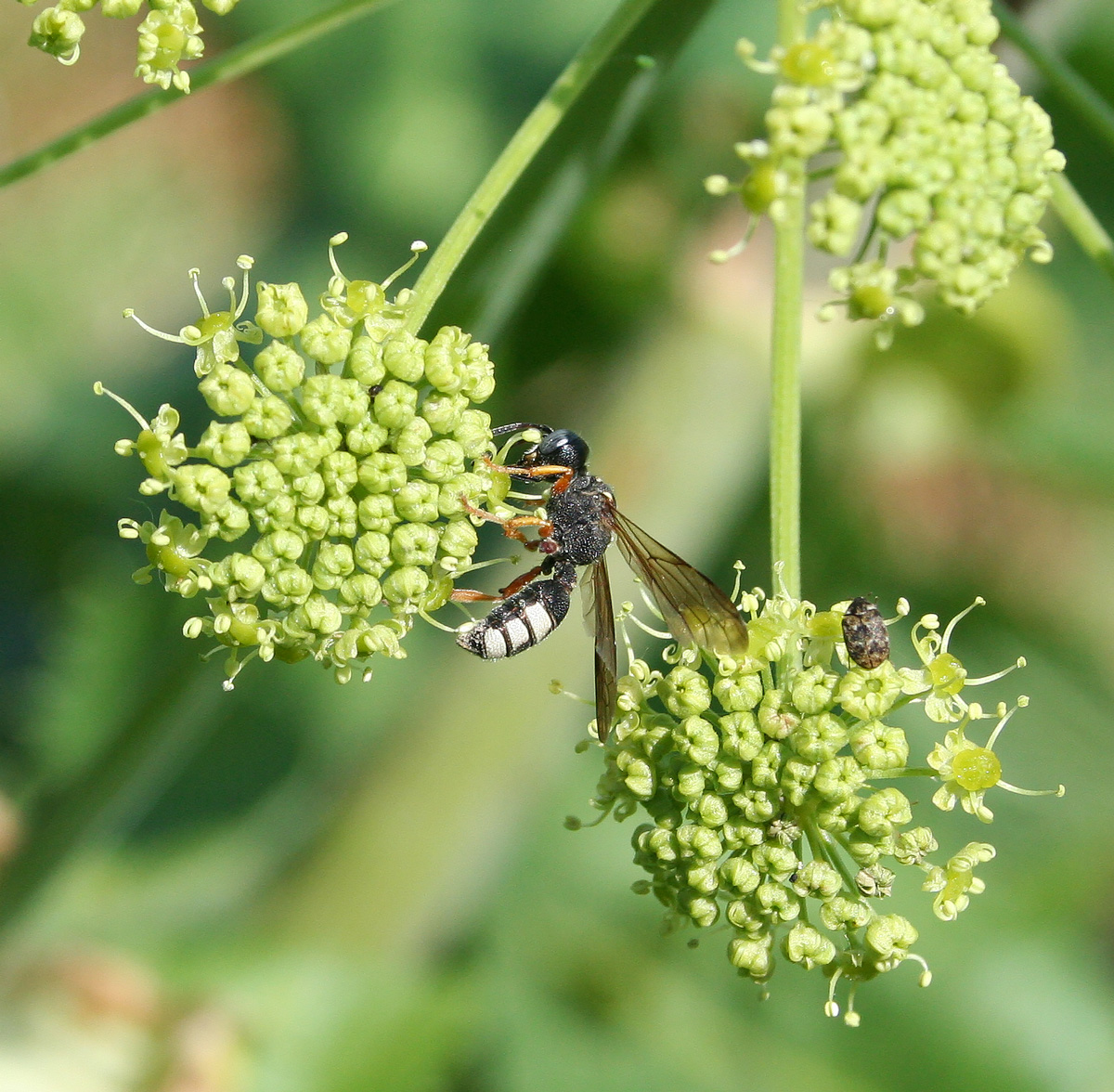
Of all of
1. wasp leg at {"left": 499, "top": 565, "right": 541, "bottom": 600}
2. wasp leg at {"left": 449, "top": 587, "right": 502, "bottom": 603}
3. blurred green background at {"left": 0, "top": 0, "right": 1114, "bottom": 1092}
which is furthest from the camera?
blurred green background at {"left": 0, "top": 0, "right": 1114, "bottom": 1092}

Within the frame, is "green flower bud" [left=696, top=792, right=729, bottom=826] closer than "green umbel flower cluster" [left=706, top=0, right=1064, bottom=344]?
No

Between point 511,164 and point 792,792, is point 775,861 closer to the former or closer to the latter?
point 792,792

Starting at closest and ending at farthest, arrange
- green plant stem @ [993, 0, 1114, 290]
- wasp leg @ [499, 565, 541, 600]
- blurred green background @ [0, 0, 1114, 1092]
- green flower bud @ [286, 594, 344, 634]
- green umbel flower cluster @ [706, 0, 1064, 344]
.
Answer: green umbel flower cluster @ [706, 0, 1064, 344] → green flower bud @ [286, 594, 344, 634] → green plant stem @ [993, 0, 1114, 290] → wasp leg @ [499, 565, 541, 600] → blurred green background @ [0, 0, 1114, 1092]

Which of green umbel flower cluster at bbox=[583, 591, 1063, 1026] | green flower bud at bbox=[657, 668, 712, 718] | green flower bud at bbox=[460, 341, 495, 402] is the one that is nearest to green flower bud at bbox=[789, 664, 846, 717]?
green umbel flower cluster at bbox=[583, 591, 1063, 1026]

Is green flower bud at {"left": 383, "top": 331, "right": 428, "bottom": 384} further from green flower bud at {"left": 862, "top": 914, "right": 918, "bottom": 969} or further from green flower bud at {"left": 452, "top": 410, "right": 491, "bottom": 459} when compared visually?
green flower bud at {"left": 862, "top": 914, "right": 918, "bottom": 969}

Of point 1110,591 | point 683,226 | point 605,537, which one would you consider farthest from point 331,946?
point 1110,591

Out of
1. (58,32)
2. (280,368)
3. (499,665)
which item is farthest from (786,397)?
(499,665)

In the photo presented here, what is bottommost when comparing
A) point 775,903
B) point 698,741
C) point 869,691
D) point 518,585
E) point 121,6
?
point 518,585

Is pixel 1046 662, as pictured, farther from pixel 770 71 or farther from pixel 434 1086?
pixel 770 71
